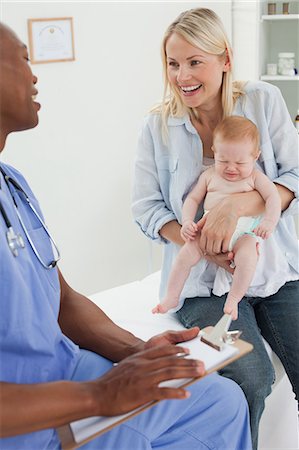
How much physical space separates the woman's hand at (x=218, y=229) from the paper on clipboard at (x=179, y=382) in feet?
1.59

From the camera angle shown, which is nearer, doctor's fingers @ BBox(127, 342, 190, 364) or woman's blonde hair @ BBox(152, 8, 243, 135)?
doctor's fingers @ BBox(127, 342, 190, 364)

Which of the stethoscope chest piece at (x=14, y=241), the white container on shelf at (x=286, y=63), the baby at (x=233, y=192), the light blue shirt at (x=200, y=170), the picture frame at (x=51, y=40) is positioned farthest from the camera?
the white container on shelf at (x=286, y=63)

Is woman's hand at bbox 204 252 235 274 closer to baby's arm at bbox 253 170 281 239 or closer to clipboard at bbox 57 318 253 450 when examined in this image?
baby's arm at bbox 253 170 281 239

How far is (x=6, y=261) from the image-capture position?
1.06 metres

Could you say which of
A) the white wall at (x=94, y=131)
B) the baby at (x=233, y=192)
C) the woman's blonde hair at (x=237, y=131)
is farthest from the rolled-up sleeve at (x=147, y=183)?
the white wall at (x=94, y=131)

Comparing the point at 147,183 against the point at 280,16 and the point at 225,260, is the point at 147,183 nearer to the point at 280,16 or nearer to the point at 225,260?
the point at 225,260

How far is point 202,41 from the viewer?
1.69 meters

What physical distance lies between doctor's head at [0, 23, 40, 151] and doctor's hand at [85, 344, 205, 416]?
485 mm

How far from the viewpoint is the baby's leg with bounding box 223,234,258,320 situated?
5.24ft

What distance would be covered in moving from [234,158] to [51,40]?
165 centimetres

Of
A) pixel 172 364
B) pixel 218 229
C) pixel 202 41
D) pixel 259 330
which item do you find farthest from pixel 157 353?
pixel 202 41

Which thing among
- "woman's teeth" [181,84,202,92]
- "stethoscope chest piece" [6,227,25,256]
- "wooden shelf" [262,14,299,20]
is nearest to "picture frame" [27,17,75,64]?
"wooden shelf" [262,14,299,20]

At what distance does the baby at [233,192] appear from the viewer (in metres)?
1.66

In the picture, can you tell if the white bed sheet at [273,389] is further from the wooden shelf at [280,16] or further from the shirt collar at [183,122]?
the wooden shelf at [280,16]
